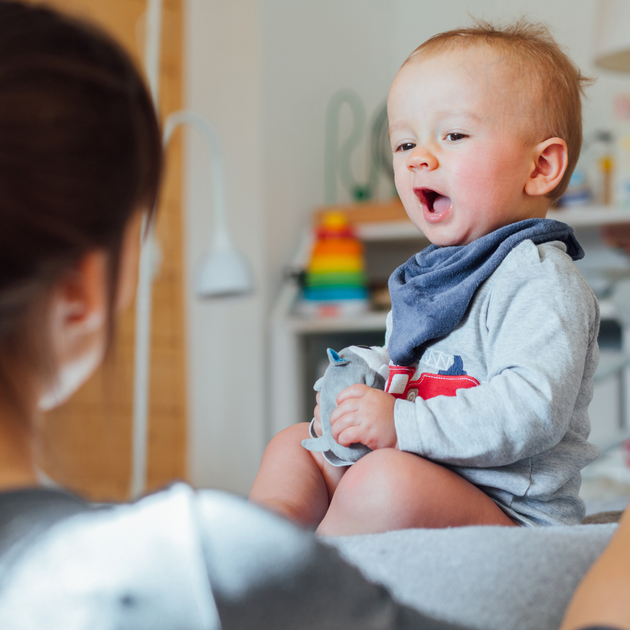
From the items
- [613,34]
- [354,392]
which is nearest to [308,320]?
[613,34]

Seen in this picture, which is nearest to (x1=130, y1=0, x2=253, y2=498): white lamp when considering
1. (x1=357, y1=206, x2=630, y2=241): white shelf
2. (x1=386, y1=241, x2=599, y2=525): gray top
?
(x1=357, y1=206, x2=630, y2=241): white shelf

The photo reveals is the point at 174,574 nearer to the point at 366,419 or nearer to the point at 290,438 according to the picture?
the point at 366,419

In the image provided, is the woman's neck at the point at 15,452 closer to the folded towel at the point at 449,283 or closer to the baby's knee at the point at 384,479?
the baby's knee at the point at 384,479

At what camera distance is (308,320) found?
217cm

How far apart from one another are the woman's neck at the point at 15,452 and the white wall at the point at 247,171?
1.91 m

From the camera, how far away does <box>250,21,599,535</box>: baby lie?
0.54 meters

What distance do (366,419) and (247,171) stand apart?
1884mm

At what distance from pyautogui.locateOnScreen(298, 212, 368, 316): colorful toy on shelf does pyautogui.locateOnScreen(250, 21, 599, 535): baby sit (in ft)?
4.69

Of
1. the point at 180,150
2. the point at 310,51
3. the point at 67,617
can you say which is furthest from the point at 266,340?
the point at 67,617

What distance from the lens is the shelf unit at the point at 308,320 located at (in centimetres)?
212

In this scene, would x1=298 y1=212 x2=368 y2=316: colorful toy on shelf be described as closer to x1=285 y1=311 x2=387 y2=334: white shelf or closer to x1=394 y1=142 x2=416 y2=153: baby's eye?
x1=285 y1=311 x2=387 y2=334: white shelf

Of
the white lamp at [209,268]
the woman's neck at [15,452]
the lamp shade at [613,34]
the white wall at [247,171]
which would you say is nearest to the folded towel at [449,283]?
the woman's neck at [15,452]

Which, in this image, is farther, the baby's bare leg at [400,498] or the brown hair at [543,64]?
the brown hair at [543,64]

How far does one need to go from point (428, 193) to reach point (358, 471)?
0.27 meters
